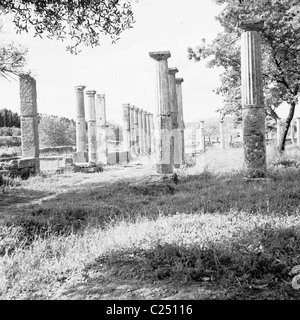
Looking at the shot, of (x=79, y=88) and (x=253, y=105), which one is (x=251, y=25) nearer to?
(x=253, y=105)

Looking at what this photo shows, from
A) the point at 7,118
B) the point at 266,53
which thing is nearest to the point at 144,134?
the point at 266,53

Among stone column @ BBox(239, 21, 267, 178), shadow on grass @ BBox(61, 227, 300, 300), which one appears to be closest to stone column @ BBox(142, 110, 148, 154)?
stone column @ BBox(239, 21, 267, 178)

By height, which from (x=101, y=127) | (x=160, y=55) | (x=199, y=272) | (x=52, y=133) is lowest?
(x=199, y=272)

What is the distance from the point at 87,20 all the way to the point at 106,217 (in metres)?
3.60

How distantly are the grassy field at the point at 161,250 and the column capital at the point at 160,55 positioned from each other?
5.57 metres

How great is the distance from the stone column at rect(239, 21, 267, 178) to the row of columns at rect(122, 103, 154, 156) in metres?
18.6

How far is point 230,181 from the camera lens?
36.3 feet

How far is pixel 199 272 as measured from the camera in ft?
12.8

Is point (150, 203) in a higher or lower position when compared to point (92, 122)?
lower

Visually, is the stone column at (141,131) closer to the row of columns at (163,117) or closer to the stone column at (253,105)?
the row of columns at (163,117)

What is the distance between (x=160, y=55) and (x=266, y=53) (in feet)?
21.8

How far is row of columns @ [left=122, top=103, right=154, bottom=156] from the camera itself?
29.2 metres
